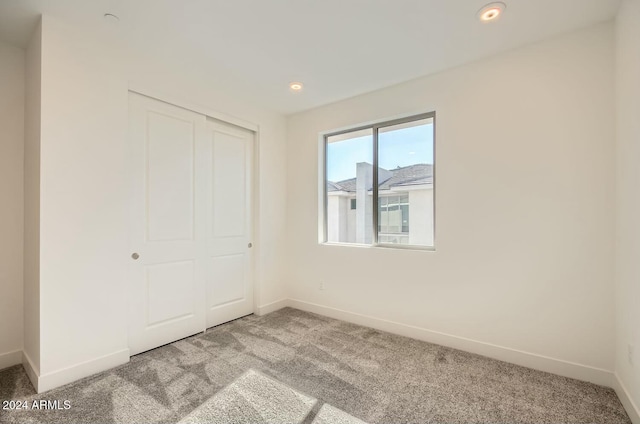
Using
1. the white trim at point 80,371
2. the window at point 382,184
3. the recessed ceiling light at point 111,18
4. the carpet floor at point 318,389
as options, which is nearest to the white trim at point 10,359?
the carpet floor at point 318,389

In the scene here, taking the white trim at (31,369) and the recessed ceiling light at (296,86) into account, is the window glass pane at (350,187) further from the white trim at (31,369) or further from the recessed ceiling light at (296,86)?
the white trim at (31,369)

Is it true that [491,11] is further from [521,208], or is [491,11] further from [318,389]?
[318,389]

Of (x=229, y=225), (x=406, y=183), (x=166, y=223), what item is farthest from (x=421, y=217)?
(x=166, y=223)

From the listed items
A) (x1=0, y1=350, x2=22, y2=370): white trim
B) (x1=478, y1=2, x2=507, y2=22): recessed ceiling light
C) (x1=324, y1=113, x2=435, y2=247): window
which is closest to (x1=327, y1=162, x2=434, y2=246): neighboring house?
(x1=324, y1=113, x2=435, y2=247): window

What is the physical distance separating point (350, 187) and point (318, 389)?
227 centimetres

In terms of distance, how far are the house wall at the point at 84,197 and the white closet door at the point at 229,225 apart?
2.85 feet

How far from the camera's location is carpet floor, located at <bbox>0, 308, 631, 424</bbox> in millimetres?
1765

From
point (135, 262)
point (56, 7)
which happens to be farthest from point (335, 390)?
point (56, 7)

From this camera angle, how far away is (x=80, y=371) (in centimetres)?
214

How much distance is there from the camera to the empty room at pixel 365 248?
6.27ft

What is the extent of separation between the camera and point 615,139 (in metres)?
2.04

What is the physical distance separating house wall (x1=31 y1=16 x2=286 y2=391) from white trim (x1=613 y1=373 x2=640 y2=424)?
3.51 meters

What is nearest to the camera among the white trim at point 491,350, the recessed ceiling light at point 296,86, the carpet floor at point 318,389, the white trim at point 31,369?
the carpet floor at point 318,389

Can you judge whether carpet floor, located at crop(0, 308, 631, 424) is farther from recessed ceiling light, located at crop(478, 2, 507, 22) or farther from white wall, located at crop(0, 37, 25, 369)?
recessed ceiling light, located at crop(478, 2, 507, 22)
